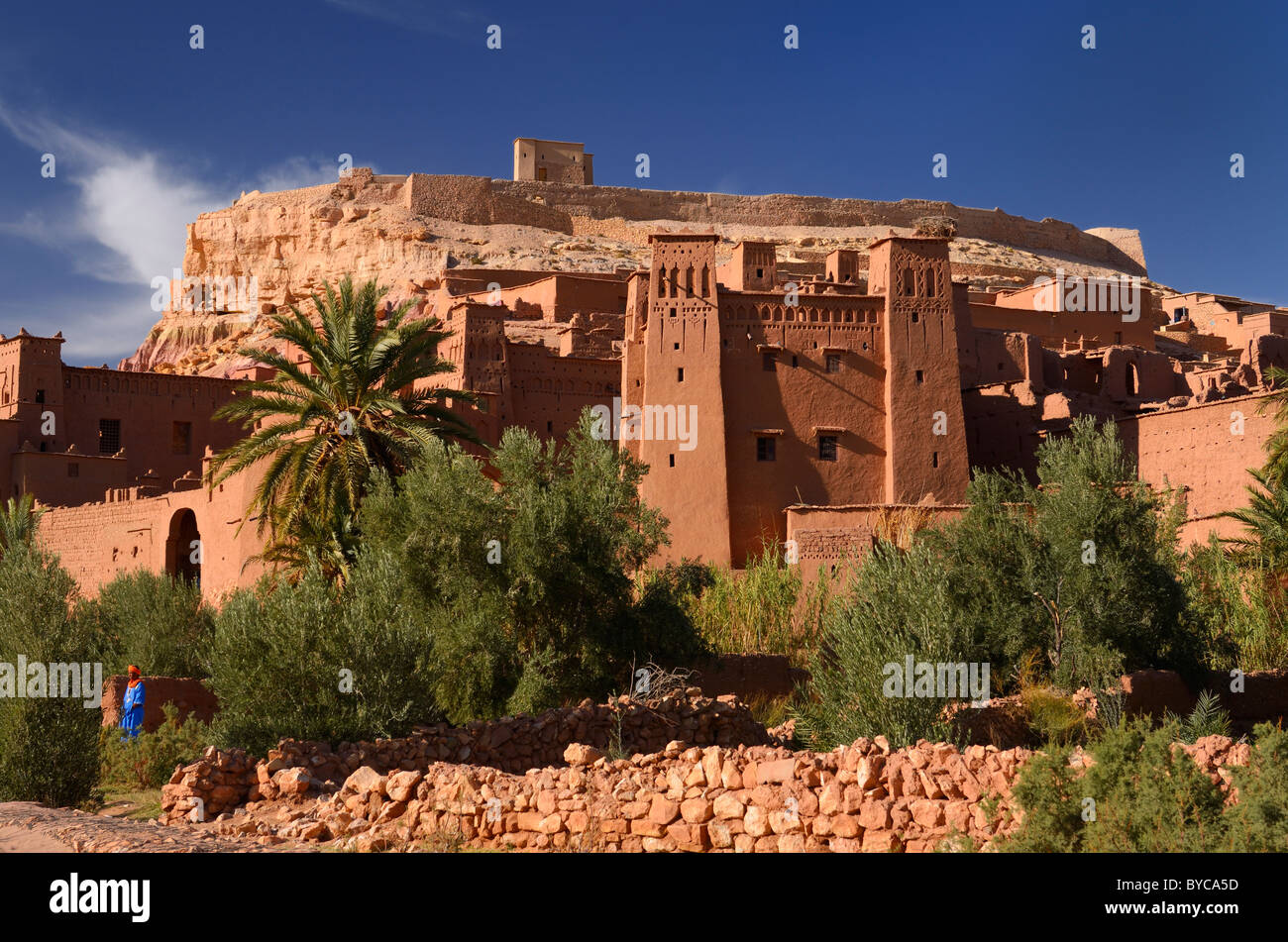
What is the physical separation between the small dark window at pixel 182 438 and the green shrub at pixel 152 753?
2527cm

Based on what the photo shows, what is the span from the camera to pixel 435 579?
17859 millimetres

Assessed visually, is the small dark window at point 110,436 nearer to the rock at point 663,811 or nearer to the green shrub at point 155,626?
the green shrub at point 155,626

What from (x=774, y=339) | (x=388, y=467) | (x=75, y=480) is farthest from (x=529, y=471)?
(x=75, y=480)

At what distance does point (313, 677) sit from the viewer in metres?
14.7

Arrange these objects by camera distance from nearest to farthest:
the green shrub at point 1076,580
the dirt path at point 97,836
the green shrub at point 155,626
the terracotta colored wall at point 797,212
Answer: the dirt path at point 97,836 < the green shrub at point 1076,580 < the green shrub at point 155,626 < the terracotta colored wall at point 797,212

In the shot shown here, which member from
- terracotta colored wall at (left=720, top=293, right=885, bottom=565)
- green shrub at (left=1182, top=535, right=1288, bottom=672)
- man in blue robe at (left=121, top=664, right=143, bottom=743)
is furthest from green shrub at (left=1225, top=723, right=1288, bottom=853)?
terracotta colored wall at (left=720, top=293, right=885, bottom=565)

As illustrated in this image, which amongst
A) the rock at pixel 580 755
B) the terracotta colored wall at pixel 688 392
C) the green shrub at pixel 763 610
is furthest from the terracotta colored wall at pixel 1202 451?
the rock at pixel 580 755

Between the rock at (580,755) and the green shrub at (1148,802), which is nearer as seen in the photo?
the green shrub at (1148,802)

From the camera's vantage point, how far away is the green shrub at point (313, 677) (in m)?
14.5

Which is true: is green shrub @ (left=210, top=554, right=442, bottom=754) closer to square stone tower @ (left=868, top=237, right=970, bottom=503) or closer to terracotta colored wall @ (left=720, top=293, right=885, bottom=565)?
terracotta colored wall @ (left=720, top=293, right=885, bottom=565)

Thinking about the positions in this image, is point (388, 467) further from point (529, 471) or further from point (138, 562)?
point (138, 562)

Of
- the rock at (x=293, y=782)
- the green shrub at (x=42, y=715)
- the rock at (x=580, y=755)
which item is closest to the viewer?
the rock at (x=580, y=755)

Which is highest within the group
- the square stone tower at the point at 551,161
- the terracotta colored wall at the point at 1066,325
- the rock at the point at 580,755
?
the square stone tower at the point at 551,161

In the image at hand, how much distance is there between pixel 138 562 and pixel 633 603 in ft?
63.6
